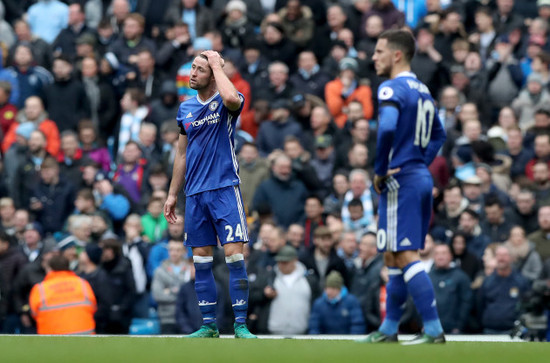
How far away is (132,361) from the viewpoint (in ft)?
29.2

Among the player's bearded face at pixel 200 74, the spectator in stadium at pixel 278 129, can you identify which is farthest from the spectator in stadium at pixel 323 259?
the player's bearded face at pixel 200 74

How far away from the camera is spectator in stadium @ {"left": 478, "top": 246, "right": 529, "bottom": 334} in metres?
16.6

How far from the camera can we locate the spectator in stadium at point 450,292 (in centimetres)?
1672

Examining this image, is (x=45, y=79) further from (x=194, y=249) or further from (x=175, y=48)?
(x=194, y=249)

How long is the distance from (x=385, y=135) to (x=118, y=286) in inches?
316

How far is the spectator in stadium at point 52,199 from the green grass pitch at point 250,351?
9068mm

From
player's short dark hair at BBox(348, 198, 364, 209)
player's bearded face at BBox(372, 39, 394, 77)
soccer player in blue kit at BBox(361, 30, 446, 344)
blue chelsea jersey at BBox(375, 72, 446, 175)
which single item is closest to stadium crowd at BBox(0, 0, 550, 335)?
player's short dark hair at BBox(348, 198, 364, 209)

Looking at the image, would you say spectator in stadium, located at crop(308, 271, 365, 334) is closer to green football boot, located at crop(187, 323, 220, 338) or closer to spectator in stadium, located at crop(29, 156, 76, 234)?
green football boot, located at crop(187, 323, 220, 338)

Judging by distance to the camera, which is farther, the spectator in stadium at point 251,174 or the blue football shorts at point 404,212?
the spectator in stadium at point 251,174

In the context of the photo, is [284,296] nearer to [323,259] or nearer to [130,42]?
[323,259]

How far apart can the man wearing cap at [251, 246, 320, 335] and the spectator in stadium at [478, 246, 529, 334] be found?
7.46 ft

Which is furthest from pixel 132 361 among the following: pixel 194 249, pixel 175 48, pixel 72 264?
pixel 175 48

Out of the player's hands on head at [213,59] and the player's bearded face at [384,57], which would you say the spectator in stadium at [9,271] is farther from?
the player's bearded face at [384,57]

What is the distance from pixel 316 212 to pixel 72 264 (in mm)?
3559
